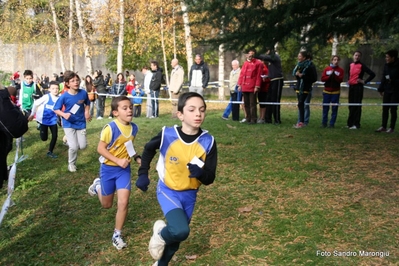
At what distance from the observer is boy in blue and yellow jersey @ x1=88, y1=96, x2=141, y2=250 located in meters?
4.89

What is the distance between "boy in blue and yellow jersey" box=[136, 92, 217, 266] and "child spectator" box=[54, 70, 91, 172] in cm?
418

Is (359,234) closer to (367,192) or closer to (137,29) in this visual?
(367,192)

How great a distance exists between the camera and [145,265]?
4.48 m

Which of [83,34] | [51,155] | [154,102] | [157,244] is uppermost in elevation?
[83,34]

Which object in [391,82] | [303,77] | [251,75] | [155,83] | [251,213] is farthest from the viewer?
[155,83]

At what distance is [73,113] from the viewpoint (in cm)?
782

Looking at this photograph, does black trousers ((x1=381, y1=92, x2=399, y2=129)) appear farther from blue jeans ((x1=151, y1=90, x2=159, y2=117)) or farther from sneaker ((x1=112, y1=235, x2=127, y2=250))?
blue jeans ((x1=151, y1=90, x2=159, y2=117))

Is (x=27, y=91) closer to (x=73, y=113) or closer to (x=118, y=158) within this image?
(x=73, y=113)

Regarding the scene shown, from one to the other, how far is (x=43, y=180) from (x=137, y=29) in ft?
69.4

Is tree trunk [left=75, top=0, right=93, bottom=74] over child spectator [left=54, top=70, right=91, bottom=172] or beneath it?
over

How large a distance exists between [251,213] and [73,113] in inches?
159

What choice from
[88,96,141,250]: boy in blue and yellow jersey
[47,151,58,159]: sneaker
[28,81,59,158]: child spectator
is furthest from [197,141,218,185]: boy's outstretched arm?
[47,151,58,159]: sneaker

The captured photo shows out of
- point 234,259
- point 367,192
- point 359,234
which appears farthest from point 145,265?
point 367,192

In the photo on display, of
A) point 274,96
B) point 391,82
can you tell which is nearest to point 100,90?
point 274,96
